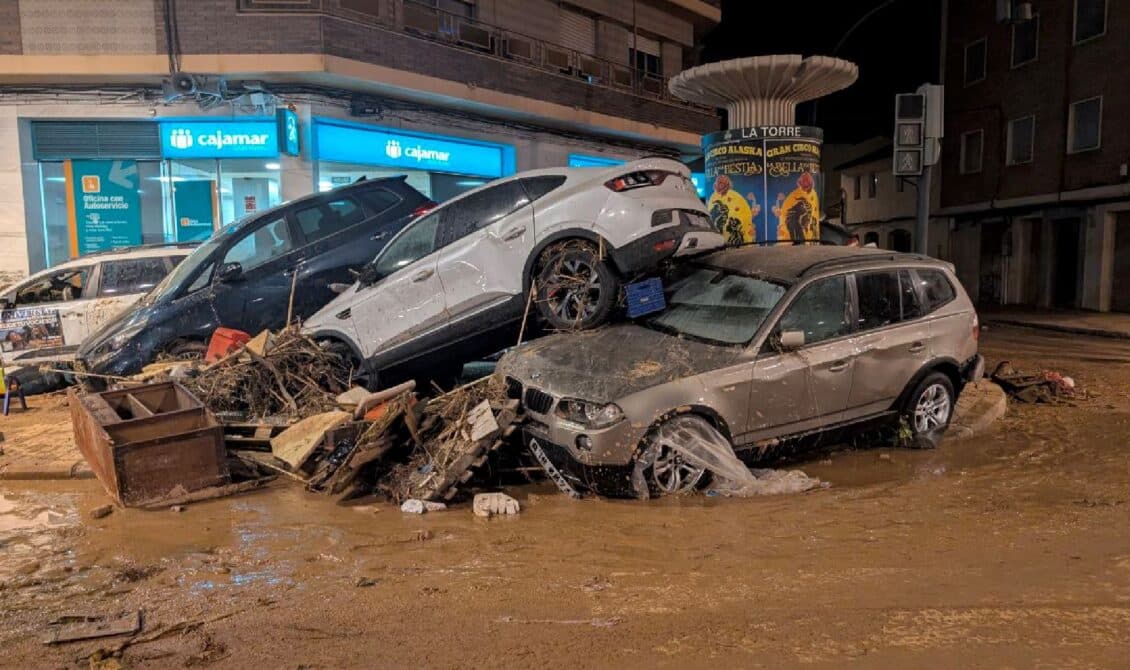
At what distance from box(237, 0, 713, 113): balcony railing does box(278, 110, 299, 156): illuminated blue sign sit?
1.67m

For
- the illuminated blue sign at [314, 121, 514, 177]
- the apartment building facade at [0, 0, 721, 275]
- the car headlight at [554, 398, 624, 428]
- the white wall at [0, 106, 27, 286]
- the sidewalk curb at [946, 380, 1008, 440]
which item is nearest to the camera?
the car headlight at [554, 398, 624, 428]

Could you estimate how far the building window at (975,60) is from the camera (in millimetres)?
26075

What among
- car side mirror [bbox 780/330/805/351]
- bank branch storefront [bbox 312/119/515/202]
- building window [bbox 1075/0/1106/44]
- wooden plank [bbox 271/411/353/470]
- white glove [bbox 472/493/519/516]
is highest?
building window [bbox 1075/0/1106/44]

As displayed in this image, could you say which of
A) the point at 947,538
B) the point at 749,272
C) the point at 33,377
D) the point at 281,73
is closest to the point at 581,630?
the point at 947,538

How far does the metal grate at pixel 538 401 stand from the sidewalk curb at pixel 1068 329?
1471 centimetres

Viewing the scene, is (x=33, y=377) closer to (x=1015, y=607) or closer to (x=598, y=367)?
(x=598, y=367)

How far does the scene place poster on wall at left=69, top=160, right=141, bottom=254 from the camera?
13.6 metres

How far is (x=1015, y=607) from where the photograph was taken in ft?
11.4

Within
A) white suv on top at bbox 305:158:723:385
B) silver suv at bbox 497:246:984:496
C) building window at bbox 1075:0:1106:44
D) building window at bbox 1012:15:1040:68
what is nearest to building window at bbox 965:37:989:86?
building window at bbox 1012:15:1040:68

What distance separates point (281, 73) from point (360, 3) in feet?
6.75

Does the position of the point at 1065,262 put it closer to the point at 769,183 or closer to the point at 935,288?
the point at 769,183

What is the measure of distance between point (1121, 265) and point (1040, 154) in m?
4.61

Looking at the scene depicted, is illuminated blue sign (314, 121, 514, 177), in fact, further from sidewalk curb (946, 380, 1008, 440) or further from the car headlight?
sidewalk curb (946, 380, 1008, 440)

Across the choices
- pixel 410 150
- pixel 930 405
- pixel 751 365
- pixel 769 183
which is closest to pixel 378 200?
pixel 769 183
